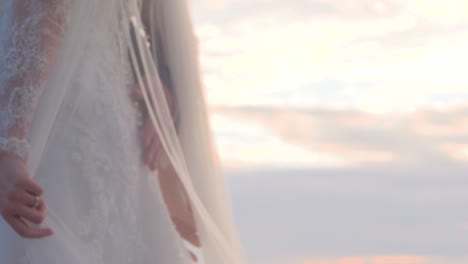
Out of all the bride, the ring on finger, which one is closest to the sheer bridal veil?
the bride

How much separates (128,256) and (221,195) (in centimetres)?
47

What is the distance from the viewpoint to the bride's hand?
1938 mm

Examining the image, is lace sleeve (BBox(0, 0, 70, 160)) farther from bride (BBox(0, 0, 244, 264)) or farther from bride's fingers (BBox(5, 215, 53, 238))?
bride's fingers (BBox(5, 215, 53, 238))

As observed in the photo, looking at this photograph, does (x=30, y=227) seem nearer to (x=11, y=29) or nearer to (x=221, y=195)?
(x=11, y=29)

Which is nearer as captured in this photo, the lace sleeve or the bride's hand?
the bride's hand

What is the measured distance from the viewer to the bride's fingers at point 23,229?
1.96m

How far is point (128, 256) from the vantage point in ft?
7.05

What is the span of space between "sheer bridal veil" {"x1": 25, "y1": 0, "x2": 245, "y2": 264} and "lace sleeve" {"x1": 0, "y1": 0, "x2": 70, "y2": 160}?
0.04m

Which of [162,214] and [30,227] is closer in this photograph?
[30,227]

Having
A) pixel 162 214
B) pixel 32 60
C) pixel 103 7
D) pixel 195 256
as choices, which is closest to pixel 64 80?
pixel 32 60

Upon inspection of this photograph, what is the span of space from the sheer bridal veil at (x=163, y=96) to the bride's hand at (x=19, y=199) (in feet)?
0.28

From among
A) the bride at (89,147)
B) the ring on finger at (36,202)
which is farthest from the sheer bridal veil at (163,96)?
the ring on finger at (36,202)

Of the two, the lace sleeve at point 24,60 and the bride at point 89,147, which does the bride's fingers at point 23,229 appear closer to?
the bride at point 89,147

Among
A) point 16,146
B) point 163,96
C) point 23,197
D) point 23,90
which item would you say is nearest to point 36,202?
point 23,197
